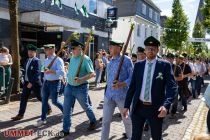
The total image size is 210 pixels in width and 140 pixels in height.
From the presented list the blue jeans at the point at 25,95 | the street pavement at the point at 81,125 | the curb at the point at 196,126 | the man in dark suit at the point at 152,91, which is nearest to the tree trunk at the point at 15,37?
the street pavement at the point at 81,125

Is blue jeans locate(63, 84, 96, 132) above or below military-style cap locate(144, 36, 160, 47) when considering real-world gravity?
below

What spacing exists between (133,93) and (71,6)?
55.2ft

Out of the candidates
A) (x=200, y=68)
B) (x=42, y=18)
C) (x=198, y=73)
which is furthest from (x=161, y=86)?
(x=42, y=18)

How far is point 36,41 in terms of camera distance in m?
18.2

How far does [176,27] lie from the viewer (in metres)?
39.7

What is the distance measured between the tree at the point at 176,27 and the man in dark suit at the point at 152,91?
111ft

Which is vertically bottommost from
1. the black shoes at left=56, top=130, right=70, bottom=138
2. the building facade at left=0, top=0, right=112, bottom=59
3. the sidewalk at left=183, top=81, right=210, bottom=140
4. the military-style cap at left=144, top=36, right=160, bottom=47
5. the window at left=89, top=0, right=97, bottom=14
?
the sidewalk at left=183, top=81, right=210, bottom=140

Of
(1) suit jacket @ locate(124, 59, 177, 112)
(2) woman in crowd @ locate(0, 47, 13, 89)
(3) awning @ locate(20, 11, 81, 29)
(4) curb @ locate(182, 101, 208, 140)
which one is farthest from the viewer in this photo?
(3) awning @ locate(20, 11, 81, 29)

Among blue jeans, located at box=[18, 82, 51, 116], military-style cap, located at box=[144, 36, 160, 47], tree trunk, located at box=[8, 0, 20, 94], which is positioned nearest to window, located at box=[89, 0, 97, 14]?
tree trunk, located at box=[8, 0, 20, 94]

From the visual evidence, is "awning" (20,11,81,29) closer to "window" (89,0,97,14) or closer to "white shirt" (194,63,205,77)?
"window" (89,0,97,14)

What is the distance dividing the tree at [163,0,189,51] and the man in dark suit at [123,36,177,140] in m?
33.8

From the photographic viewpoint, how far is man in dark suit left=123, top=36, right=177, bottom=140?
4270mm

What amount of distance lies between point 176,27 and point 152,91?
36.8 metres

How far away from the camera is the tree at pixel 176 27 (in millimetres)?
37872
